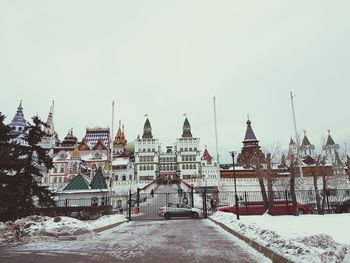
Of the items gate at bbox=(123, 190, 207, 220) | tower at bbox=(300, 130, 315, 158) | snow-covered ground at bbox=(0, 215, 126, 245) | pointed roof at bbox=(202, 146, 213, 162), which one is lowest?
gate at bbox=(123, 190, 207, 220)

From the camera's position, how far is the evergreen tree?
45.3ft

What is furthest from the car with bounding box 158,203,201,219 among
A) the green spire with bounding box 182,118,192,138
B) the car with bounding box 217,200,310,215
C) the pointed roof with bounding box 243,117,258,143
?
the green spire with bounding box 182,118,192,138

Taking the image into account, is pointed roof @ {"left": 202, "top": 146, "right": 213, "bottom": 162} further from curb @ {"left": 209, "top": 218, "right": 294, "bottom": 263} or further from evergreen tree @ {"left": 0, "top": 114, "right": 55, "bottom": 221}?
curb @ {"left": 209, "top": 218, "right": 294, "bottom": 263}

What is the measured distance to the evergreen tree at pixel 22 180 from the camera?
13797 millimetres

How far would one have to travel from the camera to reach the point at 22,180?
1619 cm

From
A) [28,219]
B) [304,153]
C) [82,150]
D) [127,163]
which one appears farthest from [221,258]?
[304,153]

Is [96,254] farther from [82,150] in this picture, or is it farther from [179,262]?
[82,150]

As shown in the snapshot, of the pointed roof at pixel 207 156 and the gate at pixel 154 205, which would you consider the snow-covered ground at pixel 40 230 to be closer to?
the gate at pixel 154 205

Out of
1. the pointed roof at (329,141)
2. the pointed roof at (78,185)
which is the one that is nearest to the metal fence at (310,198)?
the pointed roof at (78,185)

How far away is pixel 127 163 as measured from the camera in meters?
96.1

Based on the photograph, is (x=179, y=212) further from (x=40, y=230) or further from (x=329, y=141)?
(x=329, y=141)

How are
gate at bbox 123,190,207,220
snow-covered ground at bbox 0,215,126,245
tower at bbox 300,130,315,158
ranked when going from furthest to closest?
tower at bbox 300,130,315,158 < gate at bbox 123,190,207,220 < snow-covered ground at bbox 0,215,126,245

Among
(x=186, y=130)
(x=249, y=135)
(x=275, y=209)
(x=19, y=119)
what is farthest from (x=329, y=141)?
(x=19, y=119)

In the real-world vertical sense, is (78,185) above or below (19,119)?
below
